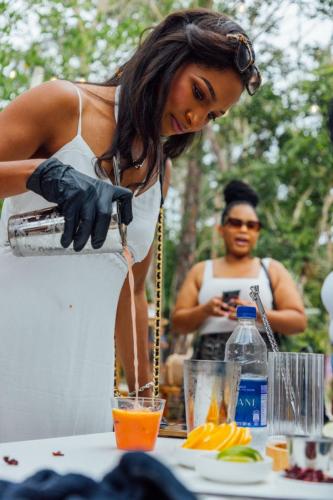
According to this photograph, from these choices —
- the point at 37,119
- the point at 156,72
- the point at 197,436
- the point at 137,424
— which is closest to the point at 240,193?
the point at 156,72

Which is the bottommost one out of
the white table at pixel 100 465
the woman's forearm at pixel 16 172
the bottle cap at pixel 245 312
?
the white table at pixel 100 465

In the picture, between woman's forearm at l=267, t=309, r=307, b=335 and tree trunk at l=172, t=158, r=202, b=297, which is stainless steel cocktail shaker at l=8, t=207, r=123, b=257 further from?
tree trunk at l=172, t=158, r=202, b=297

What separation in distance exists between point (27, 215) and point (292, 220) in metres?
8.90

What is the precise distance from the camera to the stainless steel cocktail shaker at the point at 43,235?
1720 millimetres

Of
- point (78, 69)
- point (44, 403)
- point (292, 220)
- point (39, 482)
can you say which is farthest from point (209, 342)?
point (292, 220)

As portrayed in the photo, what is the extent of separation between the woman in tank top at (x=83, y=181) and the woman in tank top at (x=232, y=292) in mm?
1790

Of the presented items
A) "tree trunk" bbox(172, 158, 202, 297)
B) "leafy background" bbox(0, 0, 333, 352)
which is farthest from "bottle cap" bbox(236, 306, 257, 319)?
"tree trunk" bbox(172, 158, 202, 297)

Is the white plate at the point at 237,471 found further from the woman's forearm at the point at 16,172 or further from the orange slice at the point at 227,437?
the woman's forearm at the point at 16,172

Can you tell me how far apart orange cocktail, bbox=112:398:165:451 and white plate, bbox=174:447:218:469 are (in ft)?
0.64

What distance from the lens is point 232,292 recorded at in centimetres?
393

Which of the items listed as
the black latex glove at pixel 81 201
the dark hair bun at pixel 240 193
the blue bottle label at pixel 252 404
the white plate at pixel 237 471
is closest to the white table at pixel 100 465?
the white plate at pixel 237 471

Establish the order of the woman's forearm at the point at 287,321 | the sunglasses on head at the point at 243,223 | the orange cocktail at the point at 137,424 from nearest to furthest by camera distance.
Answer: the orange cocktail at the point at 137,424 < the woman's forearm at the point at 287,321 < the sunglasses on head at the point at 243,223

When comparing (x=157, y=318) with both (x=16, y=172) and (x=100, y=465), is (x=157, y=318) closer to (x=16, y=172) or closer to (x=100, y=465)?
(x=16, y=172)

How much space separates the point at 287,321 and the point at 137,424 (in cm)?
251
